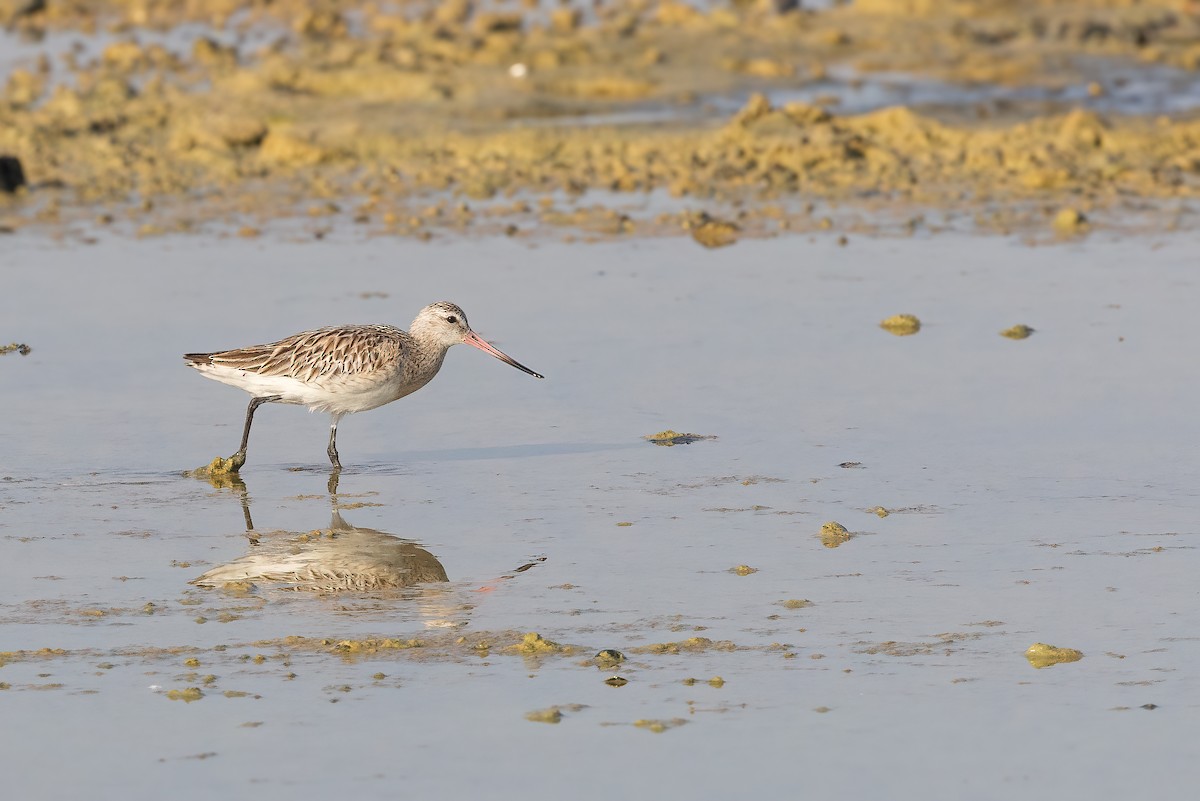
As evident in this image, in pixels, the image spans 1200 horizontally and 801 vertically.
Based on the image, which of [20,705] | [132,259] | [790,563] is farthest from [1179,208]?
[20,705]

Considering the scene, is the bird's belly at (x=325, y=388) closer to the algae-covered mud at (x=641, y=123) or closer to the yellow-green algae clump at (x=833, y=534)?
Answer: the yellow-green algae clump at (x=833, y=534)

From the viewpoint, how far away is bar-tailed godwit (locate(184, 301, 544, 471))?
33.2 feet

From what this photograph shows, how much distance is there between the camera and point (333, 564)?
8.57 metres

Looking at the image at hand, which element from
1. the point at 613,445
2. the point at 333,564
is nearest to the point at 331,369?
the point at 613,445

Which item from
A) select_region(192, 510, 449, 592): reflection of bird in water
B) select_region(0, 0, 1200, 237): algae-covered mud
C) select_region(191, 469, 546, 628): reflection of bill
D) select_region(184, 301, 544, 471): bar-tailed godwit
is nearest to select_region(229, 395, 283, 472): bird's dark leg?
select_region(184, 301, 544, 471): bar-tailed godwit

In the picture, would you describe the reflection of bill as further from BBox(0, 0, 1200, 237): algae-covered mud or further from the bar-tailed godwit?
BBox(0, 0, 1200, 237): algae-covered mud

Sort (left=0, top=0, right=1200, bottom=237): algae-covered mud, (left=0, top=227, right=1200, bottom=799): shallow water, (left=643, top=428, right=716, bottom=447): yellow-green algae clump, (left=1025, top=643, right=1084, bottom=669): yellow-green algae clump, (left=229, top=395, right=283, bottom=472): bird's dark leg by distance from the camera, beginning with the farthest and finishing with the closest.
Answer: (left=0, top=0, right=1200, bottom=237): algae-covered mud → (left=643, top=428, right=716, bottom=447): yellow-green algae clump → (left=229, top=395, right=283, bottom=472): bird's dark leg → (left=1025, top=643, right=1084, bottom=669): yellow-green algae clump → (left=0, top=227, right=1200, bottom=799): shallow water

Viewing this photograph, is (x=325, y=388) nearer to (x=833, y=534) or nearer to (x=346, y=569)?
(x=346, y=569)

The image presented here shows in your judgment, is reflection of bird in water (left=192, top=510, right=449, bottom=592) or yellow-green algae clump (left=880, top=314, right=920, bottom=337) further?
yellow-green algae clump (left=880, top=314, right=920, bottom=337)

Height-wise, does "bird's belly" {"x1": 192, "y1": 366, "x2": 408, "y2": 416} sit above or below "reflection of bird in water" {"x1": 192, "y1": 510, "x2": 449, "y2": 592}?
above

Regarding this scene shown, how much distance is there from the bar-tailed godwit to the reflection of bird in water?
1.22 m

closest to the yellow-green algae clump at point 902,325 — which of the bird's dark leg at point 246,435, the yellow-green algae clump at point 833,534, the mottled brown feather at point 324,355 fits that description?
the mottled brown feather at point 324,355

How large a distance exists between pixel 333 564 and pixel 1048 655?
121 inches

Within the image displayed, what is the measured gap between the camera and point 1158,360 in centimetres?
1220
